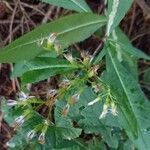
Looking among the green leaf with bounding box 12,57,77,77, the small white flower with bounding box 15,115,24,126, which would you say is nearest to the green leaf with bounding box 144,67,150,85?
the green leaf with bounding box 12,57,77,77

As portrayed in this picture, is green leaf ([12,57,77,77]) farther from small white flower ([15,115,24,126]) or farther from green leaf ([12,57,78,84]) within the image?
small white flower ([15,115,24,126])

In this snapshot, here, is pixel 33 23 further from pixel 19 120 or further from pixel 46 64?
pixel 19 120

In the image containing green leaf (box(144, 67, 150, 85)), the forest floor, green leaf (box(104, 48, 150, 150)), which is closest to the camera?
green leaf (box(104, 48, 150, 150))

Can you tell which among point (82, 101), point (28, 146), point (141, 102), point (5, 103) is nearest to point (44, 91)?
point (5, 103)

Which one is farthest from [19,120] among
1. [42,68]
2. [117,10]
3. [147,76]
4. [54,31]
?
[147,76]

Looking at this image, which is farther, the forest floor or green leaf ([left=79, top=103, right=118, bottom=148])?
the forest floor

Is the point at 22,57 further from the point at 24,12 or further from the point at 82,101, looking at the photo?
the point at 24,12

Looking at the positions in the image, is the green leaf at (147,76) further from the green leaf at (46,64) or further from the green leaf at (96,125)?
the green leaf at (46,64)

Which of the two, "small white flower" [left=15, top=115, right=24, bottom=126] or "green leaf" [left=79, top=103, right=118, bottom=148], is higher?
"small white flower" [left=15, top=115, right=24, bottom=126]
